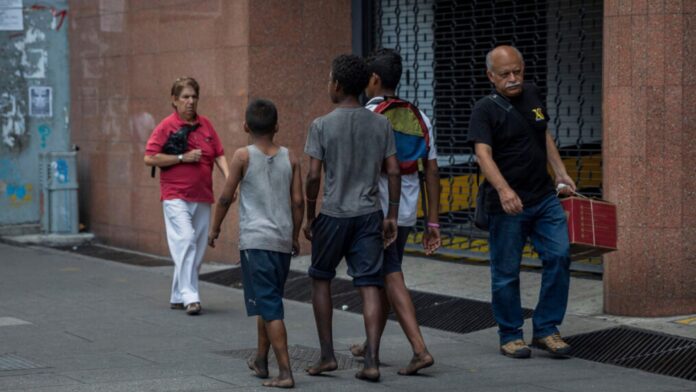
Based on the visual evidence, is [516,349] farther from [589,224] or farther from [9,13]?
[9,13]

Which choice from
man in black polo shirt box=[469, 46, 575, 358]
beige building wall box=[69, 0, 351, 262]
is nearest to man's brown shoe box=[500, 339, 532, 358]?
man in black polo shirt box=[469, 46, 575, 358]

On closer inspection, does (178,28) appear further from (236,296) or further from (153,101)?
(236,296)

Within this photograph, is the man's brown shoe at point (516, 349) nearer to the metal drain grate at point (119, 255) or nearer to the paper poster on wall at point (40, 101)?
the metal drain grate at point (119, 255)

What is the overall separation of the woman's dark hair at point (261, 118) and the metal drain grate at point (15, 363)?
6.18ft

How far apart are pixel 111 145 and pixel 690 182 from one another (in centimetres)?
776

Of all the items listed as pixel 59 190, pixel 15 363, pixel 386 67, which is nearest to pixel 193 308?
pixel 15 363

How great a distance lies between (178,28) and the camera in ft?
42.8

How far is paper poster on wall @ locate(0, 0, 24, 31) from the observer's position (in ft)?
47.5

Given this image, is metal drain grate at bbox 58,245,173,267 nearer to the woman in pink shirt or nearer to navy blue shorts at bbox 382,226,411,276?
the woman in pink shirt

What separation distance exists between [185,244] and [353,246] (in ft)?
9.42

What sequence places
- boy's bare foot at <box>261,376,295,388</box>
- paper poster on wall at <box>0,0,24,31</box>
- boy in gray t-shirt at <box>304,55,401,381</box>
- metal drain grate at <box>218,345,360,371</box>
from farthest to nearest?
paper poster on wall at <box>0,0,24,31</box> < metal drain grate at <box>218,345,360,371</box> < boy in gray t-shirt at <box>304,55,401,381</box> < boy's bare foot at <box>261,376,295,388</box>

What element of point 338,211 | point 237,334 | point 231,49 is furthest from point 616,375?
point 231,49

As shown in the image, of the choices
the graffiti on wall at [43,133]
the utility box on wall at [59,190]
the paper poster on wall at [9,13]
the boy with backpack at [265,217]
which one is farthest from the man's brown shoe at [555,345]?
the graffiti on wall at [43,133]

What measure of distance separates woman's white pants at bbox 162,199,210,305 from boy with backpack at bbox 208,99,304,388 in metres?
2.59
